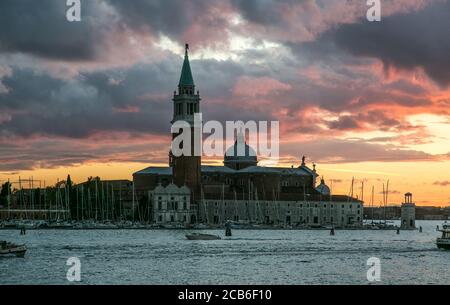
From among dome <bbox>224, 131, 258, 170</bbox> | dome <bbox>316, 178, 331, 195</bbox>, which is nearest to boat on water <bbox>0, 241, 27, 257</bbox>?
dome <bbox>224, 131, 258, 170</bbox>

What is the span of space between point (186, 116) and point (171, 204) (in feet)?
39.9

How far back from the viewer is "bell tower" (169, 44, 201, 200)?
Answer: 116 meters

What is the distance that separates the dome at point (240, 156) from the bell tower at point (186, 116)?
1484cm

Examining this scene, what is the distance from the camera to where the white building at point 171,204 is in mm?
119000

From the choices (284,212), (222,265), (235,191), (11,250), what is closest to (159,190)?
(235,191)

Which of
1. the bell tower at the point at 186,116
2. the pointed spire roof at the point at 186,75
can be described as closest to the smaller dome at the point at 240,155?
the bell tower at the point at 186,116

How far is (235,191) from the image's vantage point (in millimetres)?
124500

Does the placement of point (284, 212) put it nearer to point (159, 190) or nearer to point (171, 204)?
→ point (171, 204)

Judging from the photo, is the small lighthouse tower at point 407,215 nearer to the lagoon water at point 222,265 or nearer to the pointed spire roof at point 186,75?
the pointed spire roof at point 186,75

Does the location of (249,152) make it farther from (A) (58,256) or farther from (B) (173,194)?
(A) (58,256)

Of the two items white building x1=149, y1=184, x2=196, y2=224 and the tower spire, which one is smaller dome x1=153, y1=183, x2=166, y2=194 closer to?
white building x1=149, y1=184, x2=196, y2=224

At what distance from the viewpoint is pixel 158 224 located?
11606 centimetres
